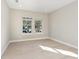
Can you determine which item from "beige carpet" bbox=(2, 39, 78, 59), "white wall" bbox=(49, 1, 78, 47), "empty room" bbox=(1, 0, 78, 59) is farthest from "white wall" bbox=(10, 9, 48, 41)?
"beige carpet" bbox=(2, 39, 78, 59)

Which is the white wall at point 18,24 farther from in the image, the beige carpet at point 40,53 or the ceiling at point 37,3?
the beige carpet at point 40,53

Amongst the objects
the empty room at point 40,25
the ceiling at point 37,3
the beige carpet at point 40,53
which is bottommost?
the beige carpet at point 40,53

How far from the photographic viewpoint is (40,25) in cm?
650

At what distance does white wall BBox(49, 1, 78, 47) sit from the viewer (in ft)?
12.8

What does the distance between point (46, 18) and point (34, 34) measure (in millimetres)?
1762

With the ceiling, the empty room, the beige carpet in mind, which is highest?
the ceiling

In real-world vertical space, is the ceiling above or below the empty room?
above

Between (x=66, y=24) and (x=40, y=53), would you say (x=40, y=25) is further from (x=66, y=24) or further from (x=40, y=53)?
(x=40, y=53)

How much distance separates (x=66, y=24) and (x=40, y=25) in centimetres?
253

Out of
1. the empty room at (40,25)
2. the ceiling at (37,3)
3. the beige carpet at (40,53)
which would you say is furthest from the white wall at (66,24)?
the beige carpet at (40,53)

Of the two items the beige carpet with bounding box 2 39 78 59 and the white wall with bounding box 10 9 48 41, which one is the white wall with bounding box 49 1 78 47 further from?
the white wall with bounding box 10 9 48 41

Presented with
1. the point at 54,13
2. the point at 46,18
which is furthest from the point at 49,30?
the point at 54,13

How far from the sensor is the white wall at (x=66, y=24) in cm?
390

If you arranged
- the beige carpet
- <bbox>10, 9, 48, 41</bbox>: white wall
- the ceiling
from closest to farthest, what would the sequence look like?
the beige carpet, the ceiling, <bbox>10, 9, 48, 41</bbox>: white wall
